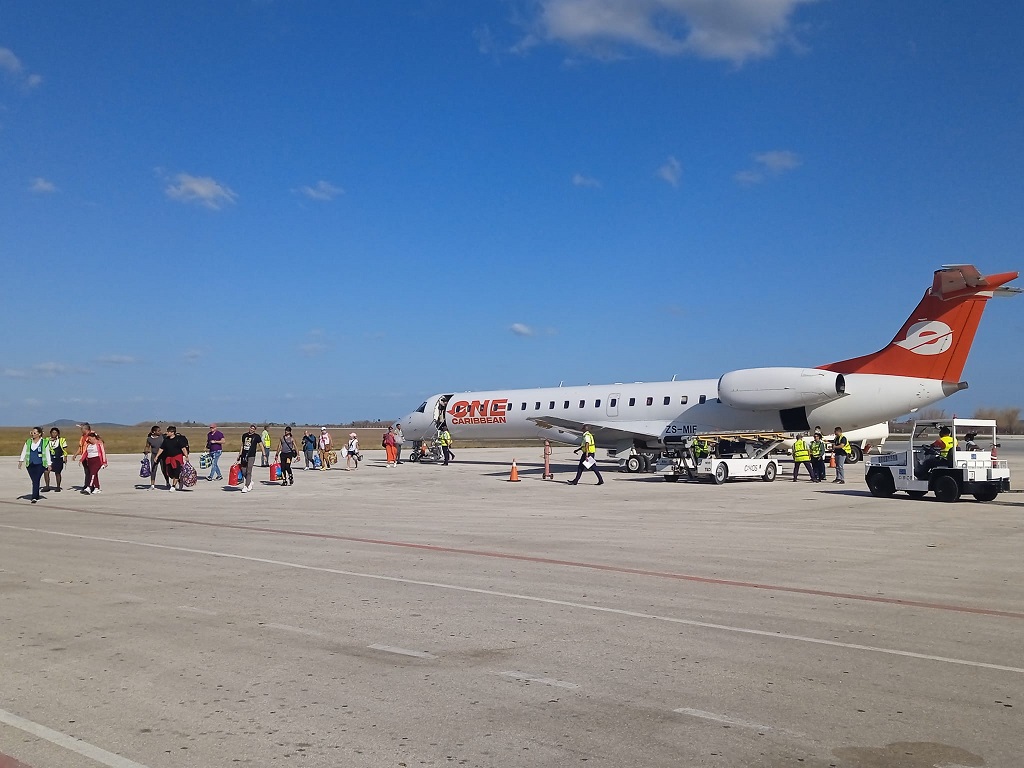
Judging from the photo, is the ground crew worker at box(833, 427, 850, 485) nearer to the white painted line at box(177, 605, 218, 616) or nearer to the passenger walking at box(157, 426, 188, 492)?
the passenger walking at box(157, 426, 188, 492)

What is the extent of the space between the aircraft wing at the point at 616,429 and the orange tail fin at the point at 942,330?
8.43 meters

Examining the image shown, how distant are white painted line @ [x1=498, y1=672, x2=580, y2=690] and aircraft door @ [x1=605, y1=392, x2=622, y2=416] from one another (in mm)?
31644

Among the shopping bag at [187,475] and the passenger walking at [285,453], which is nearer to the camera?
the shopping bag at [187,475]

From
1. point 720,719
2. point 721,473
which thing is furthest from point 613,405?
point 720,719

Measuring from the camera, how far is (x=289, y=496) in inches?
981

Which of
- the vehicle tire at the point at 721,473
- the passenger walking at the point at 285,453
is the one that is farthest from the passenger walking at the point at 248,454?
the vehicle tire at the point at 721,473

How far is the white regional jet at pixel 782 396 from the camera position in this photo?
2858cm

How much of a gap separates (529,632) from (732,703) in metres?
2.46

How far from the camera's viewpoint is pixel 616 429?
36.5m

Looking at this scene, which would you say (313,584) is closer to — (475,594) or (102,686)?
(475,594)

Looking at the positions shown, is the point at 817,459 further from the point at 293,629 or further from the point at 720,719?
the point at 720,719

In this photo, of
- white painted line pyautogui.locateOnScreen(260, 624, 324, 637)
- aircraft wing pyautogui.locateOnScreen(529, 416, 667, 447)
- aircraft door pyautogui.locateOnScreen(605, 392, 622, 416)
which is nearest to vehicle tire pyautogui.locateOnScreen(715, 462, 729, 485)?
aircraft wing pyautogui.locateOnScreen(529, 416, 667, 447)

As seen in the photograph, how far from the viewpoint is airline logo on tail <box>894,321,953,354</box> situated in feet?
94.4

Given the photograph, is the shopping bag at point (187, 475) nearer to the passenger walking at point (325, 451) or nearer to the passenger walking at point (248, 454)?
the passenger walking at point (248, 454)
